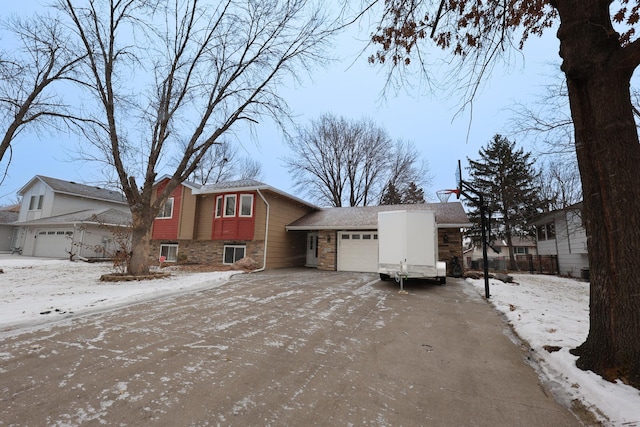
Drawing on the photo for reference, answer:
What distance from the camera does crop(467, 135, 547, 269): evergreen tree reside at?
71.0 ft

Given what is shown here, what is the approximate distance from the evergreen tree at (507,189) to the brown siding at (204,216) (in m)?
18.8

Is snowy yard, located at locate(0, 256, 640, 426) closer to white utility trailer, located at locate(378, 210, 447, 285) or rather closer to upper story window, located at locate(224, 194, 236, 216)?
white utility trailer, located at locate(378, 210, 447, 285)

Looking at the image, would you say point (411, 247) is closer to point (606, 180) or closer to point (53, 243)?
point (606, 180)

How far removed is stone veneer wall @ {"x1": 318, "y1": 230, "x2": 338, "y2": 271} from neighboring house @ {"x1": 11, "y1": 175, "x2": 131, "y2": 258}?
13655mm

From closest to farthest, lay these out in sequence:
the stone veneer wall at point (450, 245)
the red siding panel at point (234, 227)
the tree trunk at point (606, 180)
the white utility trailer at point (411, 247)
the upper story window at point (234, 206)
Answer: the tree trunk at point (606, 180)
the white utility trailer at point (411, 247)
the stone veneer wall at point (450, 245)
the red siding panel at point (234, 227)
the upper story window at point (234, 206)

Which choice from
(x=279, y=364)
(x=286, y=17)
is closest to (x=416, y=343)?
(x=279, y=364)

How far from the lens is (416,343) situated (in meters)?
3.90

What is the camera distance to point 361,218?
1446cm

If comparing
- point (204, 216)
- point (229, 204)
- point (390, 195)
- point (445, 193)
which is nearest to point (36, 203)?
point (204, 216)

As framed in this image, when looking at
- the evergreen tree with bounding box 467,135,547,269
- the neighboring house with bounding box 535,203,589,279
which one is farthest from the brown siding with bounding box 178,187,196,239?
the evergreen tree with bounding box 467,135,547,269

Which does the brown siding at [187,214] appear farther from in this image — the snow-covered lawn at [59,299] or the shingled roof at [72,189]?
the shingled roof at [72,189]

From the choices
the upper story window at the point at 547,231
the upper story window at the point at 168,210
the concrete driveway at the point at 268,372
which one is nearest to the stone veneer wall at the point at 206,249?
the upper story window at the point at 168,210

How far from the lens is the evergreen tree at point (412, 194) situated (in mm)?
26330

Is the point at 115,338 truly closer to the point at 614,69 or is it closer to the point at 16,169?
the point at 614,69
